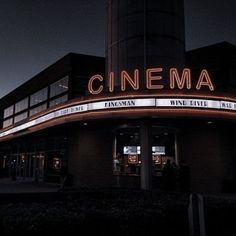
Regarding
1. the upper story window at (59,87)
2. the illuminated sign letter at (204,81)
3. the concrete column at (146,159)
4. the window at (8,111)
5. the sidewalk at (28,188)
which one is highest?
the window at (8,111)

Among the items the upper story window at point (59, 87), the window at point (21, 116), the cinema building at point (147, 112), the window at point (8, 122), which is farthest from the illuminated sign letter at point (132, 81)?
the window at point (8, 122)

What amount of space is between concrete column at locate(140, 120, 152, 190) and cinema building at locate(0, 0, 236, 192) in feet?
0.16

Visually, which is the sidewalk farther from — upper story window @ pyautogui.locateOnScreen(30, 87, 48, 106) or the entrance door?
upper story window @ pyautogui.locateOnScreen(30, 87, 48, 106)

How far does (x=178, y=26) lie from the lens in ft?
68.9

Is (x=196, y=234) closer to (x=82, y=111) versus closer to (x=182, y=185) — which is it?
(x=182, y=185)

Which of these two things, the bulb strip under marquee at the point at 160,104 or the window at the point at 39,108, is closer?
the bulb strip under marquee at the point at 160,104

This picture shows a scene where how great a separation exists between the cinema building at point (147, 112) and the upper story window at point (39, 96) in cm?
572

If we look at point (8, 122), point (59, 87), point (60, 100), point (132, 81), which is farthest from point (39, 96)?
point (132, 81)

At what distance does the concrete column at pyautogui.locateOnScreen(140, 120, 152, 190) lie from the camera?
17828 mm

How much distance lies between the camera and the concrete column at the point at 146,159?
17828 mm

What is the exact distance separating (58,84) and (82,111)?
1046 cm

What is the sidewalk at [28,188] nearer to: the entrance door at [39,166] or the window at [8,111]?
the entrance door at [39,166]

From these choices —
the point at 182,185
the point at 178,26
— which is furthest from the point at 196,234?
the point at 178,26

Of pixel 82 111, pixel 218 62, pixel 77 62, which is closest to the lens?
pixel 82 111
